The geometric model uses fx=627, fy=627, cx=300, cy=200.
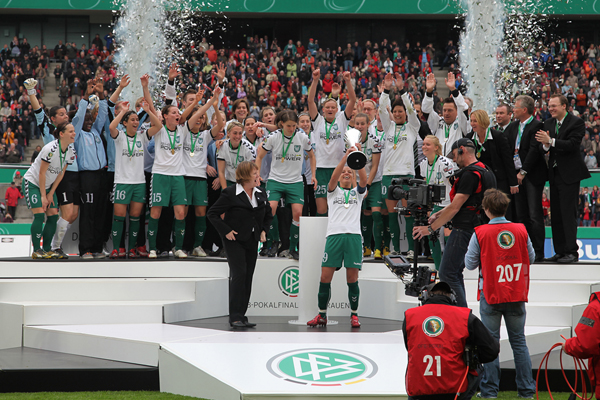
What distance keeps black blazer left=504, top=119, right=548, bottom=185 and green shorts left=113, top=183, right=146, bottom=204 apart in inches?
195

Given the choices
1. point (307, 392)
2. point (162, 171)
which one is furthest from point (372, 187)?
point (307, 392)

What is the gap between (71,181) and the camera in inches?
333

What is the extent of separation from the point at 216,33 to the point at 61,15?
24.2 ft

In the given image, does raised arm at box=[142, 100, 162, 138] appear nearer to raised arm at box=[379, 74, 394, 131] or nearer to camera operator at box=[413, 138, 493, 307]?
raised arm at box=[379, 74, 394, 131]

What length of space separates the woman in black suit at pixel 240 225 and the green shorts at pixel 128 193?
2090 millimetres

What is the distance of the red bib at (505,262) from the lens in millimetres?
5129

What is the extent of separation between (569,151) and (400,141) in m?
2.16

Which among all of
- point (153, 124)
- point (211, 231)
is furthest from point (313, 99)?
point (211, 231)

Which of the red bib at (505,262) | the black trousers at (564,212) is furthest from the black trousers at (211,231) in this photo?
the red bib at (505,262)

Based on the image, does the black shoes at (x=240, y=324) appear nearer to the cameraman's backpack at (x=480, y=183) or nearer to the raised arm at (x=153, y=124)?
the cameraman's backpack at (x=480, y=183)

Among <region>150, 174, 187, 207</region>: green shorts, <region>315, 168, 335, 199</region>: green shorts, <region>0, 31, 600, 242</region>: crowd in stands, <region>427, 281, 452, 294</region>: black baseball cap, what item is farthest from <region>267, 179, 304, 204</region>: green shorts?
<region>0, 31, 600, 242</region>: crowd in stands

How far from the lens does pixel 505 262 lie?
5.15 metres

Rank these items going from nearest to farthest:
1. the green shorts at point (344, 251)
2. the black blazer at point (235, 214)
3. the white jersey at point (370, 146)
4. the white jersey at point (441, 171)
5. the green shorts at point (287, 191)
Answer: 1. the black blazer at point (235, 214)
2. the green shorts at point (344, 251)
3. the white jersey at point (441, 171)
4. the green shorts at point (287, 191)
5. the white jersey at point (370, 146)

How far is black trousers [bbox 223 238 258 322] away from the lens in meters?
6.93
